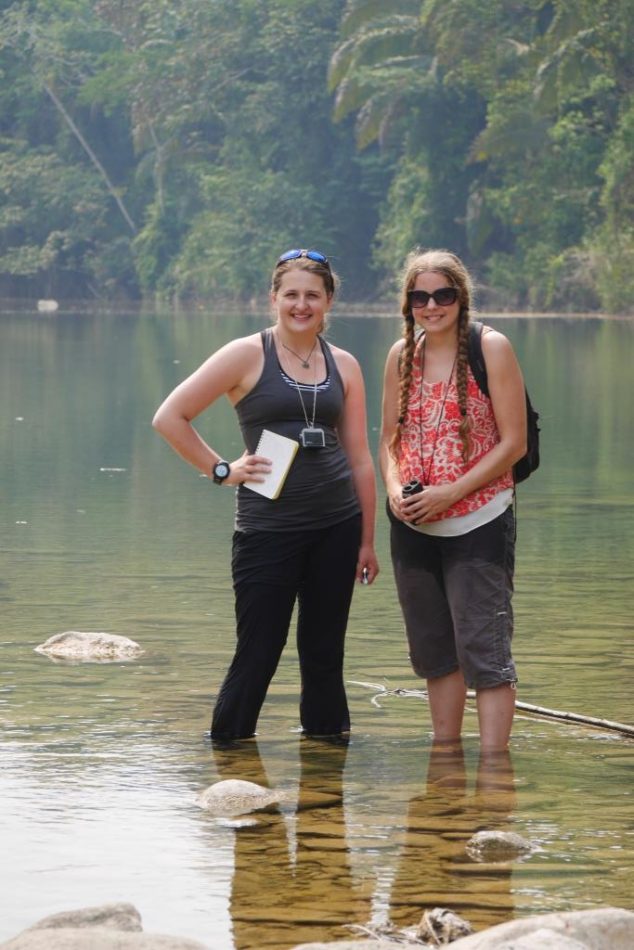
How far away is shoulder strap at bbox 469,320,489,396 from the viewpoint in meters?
5.70

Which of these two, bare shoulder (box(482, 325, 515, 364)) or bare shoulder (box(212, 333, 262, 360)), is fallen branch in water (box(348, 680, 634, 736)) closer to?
bare shoulder (box(482, 325, 515, 364))

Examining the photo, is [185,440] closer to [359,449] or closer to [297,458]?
[297,458]

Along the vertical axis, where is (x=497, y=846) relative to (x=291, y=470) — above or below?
below

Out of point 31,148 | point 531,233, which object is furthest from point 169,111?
point 531,233

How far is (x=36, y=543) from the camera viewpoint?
1105 centimetres

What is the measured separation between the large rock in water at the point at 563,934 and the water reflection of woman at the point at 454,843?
0.56m

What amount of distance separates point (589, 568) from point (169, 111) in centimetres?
6395

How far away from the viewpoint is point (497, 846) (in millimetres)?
5035

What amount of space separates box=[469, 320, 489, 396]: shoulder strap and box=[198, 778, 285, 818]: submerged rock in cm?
123

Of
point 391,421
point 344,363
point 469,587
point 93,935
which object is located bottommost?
point 93,935

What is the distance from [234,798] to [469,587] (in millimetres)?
865

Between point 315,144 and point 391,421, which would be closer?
point 391,421

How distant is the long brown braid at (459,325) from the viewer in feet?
18.7

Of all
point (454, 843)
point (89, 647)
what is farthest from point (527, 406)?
point (89, 647)
